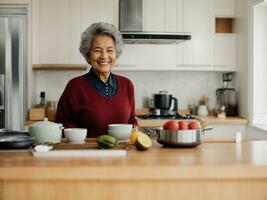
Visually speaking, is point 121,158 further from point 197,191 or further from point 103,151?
point 197,191

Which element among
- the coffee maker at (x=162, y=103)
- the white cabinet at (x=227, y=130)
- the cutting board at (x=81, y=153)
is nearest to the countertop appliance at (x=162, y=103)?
the coffee maker at (x=162, y=103)

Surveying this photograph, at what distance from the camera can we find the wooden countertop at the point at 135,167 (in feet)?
5.72

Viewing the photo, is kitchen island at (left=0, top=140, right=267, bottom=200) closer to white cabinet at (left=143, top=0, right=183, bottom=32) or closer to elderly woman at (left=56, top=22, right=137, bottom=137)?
elderly woman at (left=56, top=22, right=137, bottom=137)

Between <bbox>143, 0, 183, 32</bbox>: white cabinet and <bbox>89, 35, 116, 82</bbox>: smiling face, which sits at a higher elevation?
<bbox>143, 0, 183, 32</bbox>: white cabinet

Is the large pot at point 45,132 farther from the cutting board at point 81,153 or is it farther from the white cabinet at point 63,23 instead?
the white cabinet at point 63,23

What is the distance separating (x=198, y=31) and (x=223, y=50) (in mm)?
335

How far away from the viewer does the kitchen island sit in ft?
5.73

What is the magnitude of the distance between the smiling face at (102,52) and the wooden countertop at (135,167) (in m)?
0.87

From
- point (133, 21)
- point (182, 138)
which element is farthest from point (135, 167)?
point (133, 21)

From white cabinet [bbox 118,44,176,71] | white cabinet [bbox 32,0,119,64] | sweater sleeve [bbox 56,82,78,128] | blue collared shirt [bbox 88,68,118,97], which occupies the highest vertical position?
white cabinet [bbox 32,0,119,64]

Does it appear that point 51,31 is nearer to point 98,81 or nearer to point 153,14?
point 153,14

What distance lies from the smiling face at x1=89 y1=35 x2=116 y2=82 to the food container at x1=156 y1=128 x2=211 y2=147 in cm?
69

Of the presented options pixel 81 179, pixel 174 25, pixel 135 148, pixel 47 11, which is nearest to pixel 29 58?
pixel 47 11

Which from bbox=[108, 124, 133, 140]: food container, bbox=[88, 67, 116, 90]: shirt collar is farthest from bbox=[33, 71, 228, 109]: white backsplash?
bbox=[108, 124, 133, 140]: food container
